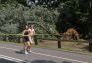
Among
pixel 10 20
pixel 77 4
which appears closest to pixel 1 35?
pixel 10 20

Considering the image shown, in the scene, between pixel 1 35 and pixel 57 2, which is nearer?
pixel 1 35

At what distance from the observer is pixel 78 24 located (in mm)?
39656

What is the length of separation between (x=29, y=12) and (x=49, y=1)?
1027 centimetres

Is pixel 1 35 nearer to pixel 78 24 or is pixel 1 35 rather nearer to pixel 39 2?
pixel 78 24

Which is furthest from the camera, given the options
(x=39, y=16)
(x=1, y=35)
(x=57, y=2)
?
(x=57, y=2)

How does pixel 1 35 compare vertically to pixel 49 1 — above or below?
below

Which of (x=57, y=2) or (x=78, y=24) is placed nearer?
(x=78, y=24)

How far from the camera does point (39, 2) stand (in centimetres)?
4803

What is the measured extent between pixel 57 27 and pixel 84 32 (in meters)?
3.36

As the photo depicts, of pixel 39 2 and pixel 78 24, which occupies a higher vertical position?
pixel 39 2

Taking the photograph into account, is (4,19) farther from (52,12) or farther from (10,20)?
(52,12)

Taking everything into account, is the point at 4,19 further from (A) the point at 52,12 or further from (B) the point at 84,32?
(B) the point at 84,32

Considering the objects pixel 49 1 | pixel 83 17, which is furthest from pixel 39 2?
pixel 83 17

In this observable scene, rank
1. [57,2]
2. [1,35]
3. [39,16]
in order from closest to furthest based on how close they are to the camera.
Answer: [1,35], [39,16], [57,2]
